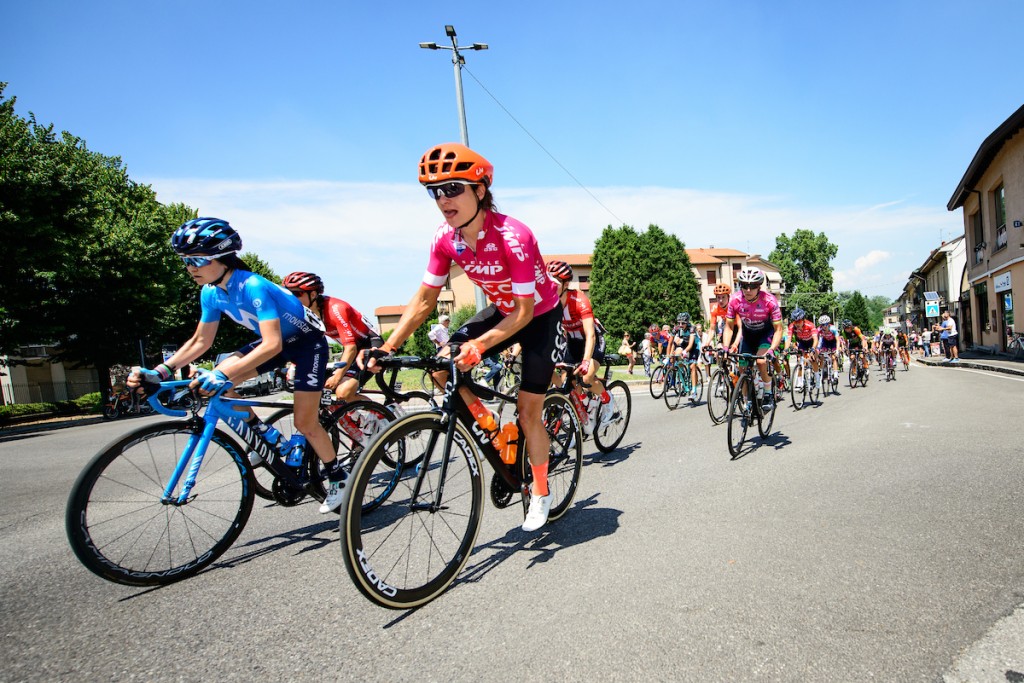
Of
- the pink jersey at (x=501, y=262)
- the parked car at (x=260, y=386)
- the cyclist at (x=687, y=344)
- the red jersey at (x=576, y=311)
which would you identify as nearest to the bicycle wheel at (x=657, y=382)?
the cyclist at (x=687, y=344)

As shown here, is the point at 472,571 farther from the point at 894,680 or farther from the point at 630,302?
the point at 630,302

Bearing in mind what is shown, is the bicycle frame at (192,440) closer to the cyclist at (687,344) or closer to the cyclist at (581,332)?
the cyclist at (581,332)

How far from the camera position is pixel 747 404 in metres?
6.84

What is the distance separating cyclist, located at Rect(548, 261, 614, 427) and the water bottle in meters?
2.80

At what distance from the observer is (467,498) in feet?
10.3

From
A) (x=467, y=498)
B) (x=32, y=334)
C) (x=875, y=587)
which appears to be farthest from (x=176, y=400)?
(x=32, y=334)

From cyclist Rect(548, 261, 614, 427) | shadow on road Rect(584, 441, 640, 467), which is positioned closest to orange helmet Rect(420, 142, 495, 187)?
cyclist Rect(548, 261, 614, 427)

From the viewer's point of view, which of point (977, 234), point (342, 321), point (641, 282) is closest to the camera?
point (342, 321)

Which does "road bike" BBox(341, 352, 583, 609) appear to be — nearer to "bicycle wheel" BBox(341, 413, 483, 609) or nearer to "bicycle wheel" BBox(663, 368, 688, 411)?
"bicycle wheel" BBox(341, 413, 483, 609)

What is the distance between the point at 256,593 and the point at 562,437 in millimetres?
2317

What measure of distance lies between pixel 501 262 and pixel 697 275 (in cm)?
8553

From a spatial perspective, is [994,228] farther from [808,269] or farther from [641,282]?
[808,269]

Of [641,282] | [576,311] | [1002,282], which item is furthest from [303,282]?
[641,282]

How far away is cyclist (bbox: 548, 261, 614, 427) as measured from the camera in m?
6.07
